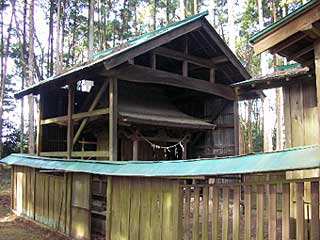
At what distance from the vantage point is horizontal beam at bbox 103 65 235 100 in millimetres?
8320

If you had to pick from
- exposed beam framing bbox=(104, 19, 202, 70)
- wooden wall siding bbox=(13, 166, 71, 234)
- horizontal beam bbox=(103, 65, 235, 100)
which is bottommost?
wooden wall siding bbox=(13, 166, 71, 234)

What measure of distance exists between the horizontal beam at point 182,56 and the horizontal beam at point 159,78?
2.13 feet

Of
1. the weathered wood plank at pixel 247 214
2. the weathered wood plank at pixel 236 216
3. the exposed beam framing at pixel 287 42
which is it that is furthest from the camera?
the weathered wood plank at pixel 236 216

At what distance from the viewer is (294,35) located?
12.9ft

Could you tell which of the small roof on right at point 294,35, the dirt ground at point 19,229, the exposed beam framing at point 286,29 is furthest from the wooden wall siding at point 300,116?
the dirt ground at point 19,229

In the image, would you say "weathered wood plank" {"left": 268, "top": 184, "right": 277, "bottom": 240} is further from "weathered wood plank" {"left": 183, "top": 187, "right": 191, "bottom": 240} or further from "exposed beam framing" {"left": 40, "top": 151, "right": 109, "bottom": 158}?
"exposed beam framing" {"left": 40, "top": 151, "right": 109, "bottom": 158}

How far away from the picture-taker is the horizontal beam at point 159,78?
27.3 feet

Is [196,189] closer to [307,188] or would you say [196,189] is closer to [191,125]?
[307,188]

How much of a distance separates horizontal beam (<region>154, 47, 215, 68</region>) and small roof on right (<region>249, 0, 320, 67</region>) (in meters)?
5.43

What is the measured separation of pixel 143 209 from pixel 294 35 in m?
4.07

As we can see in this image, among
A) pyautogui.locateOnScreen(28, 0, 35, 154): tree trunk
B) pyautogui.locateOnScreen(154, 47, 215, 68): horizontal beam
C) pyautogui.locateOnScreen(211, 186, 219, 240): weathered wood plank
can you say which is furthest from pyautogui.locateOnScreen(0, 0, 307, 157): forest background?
pyautogui.locateOnScreen(211, 186, 219, 240): weathered wood plank

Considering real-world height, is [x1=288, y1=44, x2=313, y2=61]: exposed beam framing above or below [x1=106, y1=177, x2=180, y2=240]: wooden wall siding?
above

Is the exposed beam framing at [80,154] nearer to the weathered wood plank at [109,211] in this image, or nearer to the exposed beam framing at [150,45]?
the weathered wood plank at [109,211]

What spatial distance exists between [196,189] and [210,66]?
6.91 meters
